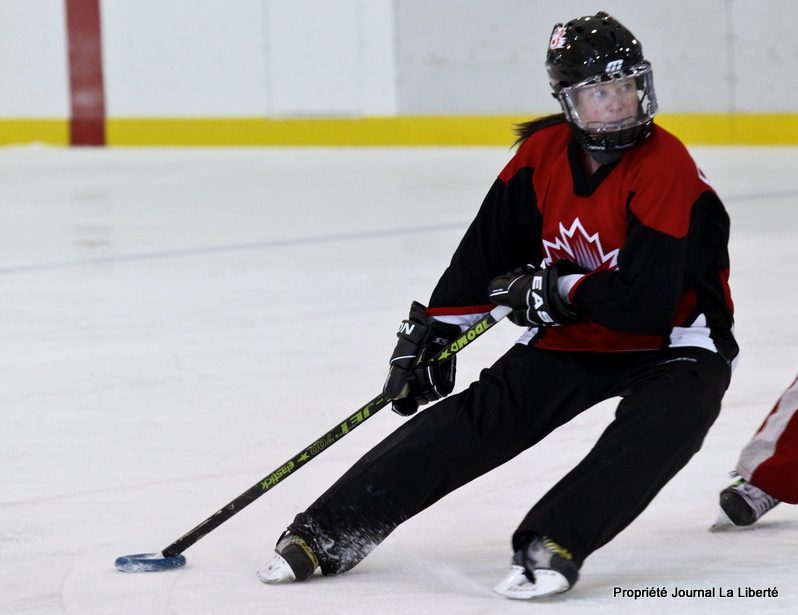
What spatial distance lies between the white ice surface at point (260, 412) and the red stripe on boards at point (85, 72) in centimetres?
566

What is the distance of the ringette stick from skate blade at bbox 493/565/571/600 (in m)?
0.42

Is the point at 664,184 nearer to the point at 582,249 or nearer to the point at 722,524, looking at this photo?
the point at 582,249

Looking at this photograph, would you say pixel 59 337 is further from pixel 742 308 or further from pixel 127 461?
pixel 742 308

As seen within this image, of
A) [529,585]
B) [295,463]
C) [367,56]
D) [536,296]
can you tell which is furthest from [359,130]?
[529,585]

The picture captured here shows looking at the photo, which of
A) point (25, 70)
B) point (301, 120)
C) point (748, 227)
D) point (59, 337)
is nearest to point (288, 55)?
point (301, 120)

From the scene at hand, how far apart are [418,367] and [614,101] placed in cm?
56

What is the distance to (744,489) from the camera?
2752mm

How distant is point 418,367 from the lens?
8.82 ft

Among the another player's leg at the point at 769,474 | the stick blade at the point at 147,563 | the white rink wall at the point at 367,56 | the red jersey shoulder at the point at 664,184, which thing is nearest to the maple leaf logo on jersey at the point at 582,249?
the red jersey shoulder at the point at 664,184

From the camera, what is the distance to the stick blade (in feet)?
8.58

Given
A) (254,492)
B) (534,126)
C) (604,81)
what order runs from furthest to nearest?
(534,126) → (254,492) → (604,81)

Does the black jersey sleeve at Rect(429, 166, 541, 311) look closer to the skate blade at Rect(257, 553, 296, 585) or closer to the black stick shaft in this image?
the black stick shaft

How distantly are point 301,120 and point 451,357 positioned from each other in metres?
10.6

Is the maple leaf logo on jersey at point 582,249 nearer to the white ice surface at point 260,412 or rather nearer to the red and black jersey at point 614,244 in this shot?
the red and black jersey at point 614,244
